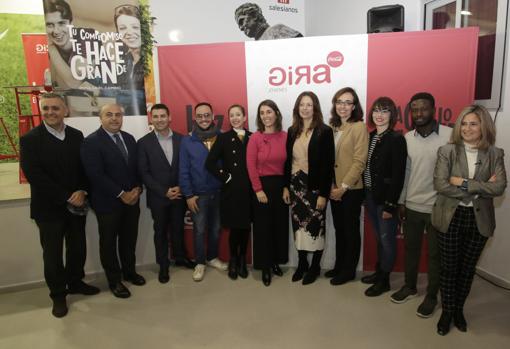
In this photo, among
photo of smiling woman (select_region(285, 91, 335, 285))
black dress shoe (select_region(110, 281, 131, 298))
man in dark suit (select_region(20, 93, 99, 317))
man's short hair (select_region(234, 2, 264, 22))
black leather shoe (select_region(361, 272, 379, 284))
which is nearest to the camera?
man in dark suit (select_region(20, 93, 99, 317))

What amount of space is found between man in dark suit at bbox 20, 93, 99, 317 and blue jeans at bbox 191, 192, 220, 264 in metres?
0.97

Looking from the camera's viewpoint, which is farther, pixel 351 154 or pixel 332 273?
pixel 332 273

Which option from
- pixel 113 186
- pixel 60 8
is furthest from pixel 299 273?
pixel 60 8

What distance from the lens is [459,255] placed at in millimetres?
2219

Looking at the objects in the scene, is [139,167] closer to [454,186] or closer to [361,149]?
[361,149]

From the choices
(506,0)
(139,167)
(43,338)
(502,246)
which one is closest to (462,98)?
(506,0)

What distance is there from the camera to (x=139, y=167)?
2.93 m

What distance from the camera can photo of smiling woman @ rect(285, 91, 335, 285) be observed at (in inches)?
105

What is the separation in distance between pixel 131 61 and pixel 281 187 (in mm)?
1939

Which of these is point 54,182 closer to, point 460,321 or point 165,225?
point 165,225

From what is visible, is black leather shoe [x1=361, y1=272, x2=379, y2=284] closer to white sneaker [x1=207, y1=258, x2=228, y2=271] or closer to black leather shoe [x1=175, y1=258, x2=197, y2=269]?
white sneaker [x1=207, y1=258, x2=228, y2=271]

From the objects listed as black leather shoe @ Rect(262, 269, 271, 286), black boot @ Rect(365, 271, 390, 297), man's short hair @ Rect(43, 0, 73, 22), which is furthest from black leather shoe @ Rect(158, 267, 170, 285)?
man's short hair @ Rect(43, 0, 73, 22)

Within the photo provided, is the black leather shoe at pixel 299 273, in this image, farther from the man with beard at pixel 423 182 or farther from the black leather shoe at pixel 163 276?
the black leather shoe at pixel 163 276

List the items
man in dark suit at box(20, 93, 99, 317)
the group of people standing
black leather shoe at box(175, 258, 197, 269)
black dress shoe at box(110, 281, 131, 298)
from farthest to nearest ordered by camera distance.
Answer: black leather shoe at box(175, 258, 197, 269)
black dress shoe at box(110, 281, 131, 298)
man in dark suit at box(20, 93, 99, 317)
the group of people standing
